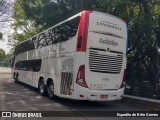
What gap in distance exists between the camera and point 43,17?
18328 millimetres

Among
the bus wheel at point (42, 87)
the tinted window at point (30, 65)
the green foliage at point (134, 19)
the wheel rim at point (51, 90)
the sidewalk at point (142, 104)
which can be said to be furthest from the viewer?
the green foliage at point (134, 19)

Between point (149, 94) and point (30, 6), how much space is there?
1234cm

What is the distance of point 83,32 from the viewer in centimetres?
899

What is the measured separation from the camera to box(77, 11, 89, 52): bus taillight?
8.96 m

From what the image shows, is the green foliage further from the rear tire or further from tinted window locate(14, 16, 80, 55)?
the rear tire

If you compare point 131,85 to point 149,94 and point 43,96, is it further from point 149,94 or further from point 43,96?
point 43,96

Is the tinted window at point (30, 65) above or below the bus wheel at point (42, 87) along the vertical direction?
above

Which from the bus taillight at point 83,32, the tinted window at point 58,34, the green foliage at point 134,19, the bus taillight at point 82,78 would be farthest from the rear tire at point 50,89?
the green foliage at point 134,19

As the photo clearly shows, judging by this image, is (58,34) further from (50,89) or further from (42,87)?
(42,87)

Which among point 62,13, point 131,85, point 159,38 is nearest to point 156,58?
point 159,38

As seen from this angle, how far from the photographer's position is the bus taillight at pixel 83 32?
29.4 ft

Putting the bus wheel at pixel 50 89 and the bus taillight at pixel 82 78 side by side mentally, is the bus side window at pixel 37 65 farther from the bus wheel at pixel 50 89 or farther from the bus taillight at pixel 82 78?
the bus taillight at pixel 82 78

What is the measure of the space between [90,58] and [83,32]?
3.59ft

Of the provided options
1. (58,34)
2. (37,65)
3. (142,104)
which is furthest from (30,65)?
(142,104)
